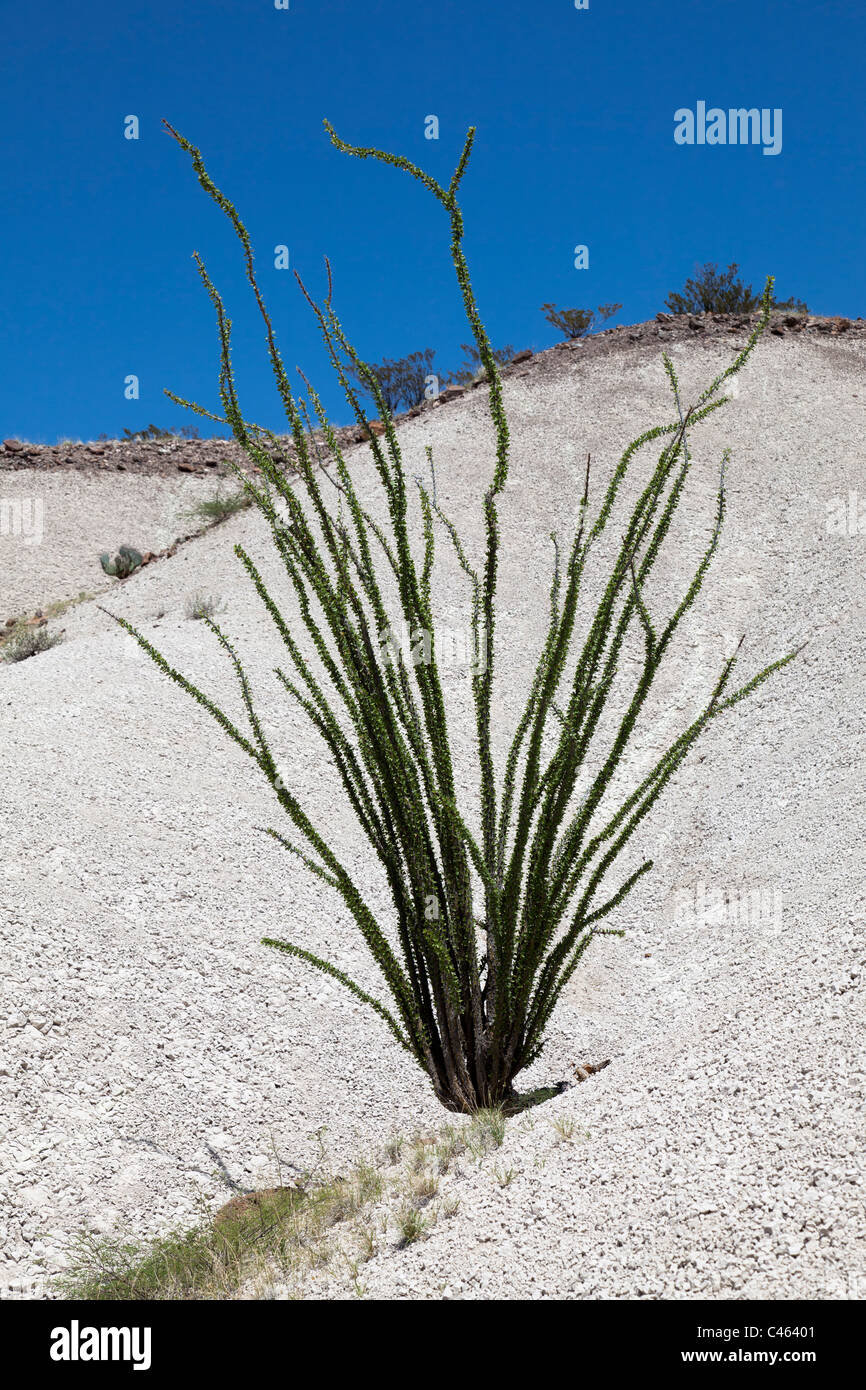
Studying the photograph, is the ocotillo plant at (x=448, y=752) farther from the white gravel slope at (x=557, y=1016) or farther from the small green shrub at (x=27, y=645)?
the small green shrub at (x=27, y=645)

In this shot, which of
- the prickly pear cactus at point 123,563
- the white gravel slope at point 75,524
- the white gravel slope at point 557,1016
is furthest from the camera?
the white gravel slope at point 75,524

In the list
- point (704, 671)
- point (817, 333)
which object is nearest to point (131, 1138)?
point (704, 671)

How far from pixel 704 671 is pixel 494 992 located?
25.0 feet

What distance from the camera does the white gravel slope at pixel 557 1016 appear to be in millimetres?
3400

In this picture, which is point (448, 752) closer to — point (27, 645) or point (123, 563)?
point (27, 645)

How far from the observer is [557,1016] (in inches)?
266

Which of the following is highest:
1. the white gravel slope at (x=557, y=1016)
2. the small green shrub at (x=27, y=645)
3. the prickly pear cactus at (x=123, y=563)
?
the prickly pear cactus at (x=123, y=563)

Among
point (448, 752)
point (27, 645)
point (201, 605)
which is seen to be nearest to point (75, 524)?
point (27, 645)

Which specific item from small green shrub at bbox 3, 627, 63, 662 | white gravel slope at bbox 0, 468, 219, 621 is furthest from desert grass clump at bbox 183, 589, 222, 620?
white gravel slope at bbox 0, 468, 219, 621

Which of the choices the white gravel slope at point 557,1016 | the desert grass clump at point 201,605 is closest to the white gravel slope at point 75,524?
the desert grass clump at point 201,605

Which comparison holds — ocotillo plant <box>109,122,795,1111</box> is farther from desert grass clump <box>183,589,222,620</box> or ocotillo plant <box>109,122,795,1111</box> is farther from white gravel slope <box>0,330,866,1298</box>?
desert grass clump <box>183,589,222,620</box>
